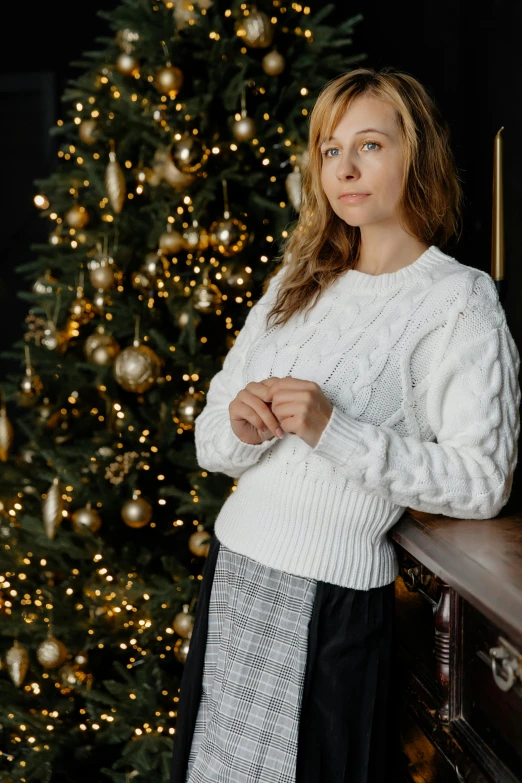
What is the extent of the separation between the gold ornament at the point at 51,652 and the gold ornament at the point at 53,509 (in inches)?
12.2

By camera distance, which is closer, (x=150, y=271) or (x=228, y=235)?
(x=228, y=235)

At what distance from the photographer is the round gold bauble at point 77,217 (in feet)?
7.54

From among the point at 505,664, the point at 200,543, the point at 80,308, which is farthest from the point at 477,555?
the point at 80,308

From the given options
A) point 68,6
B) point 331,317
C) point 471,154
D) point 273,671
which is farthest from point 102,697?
point 68,6

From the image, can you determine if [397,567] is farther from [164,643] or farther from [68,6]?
[68,6]

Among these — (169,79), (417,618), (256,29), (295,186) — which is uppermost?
(256,29)

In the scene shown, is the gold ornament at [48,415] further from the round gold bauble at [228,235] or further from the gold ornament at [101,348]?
the round gold bauble at [228,235]

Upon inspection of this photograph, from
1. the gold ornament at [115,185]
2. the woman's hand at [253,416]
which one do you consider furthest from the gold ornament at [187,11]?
the woman's hand at [253,416]

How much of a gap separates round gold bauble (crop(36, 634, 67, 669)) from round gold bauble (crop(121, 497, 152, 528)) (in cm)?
42

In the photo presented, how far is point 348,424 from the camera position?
120 cm

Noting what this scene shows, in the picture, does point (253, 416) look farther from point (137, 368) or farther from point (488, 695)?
point (137, 368)

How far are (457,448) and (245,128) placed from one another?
1205 mm

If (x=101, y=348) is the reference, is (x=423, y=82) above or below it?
above

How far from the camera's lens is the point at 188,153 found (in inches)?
81.0
